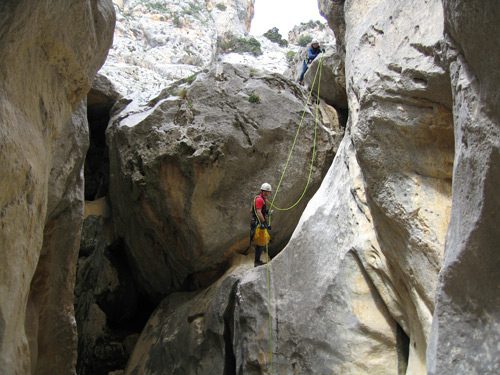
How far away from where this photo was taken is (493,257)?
434 centimetres

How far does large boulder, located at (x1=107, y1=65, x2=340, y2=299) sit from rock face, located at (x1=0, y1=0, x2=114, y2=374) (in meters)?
3.65

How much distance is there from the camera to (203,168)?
12.5m

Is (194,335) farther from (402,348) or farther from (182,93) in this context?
(182,93)

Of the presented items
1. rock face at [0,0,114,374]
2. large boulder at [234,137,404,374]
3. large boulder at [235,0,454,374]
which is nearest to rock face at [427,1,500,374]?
large boulder at [235,0,454,374]

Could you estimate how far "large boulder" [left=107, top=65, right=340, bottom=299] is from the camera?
12562 millimetres

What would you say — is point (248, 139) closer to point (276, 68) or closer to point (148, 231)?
point (148, 231)

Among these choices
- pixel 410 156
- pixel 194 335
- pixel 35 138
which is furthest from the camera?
pixel 194 335

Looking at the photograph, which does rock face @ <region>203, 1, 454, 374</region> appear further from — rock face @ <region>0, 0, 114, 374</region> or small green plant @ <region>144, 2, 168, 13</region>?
small green plant @ <region>144, 2, 168, 13</region>

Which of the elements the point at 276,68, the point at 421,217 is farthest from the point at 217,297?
the point at 276,68

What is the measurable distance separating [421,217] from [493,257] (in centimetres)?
284

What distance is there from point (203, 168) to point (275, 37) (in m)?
20.4

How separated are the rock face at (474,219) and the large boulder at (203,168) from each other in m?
8.13

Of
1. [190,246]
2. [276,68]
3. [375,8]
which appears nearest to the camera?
[375,8]

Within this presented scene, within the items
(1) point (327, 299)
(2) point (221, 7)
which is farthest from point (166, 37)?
(1) point (327, 299)
